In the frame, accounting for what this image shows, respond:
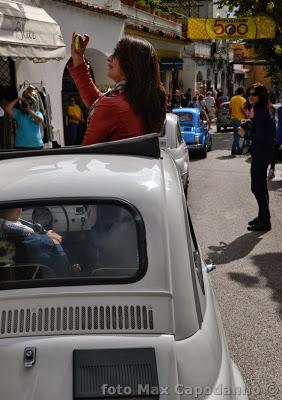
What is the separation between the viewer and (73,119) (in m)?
16.5

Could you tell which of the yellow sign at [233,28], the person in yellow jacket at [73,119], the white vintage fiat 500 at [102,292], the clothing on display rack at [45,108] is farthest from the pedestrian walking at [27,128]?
the yellow sign at [233,28]

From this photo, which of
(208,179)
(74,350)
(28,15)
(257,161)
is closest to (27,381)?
(74,350)

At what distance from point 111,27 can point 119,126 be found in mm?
15255

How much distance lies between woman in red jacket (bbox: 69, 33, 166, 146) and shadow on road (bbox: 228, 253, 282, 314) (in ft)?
7.75

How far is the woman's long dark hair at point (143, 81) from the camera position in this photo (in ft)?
12.2

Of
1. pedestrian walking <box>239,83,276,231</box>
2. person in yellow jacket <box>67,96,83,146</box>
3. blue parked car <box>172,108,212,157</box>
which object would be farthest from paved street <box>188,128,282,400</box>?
person in yellow jacket <box>67,96,83,146</box>

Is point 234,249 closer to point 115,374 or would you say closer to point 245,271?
point 245,271

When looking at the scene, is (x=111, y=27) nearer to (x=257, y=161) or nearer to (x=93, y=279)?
(x=257, y=161)

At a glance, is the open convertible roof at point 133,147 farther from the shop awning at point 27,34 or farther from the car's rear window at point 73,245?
the shop awning at point 27,34

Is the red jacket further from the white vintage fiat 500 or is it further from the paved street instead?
the paved street

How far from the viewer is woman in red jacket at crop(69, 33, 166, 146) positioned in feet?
11.8

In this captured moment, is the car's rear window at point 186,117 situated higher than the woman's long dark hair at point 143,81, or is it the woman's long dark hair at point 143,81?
the woman's long dark hair at point 143,81

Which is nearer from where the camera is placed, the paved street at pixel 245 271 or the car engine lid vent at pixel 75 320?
the car engine lid vent at pixel 75 320

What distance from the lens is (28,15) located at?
36.5 ft
